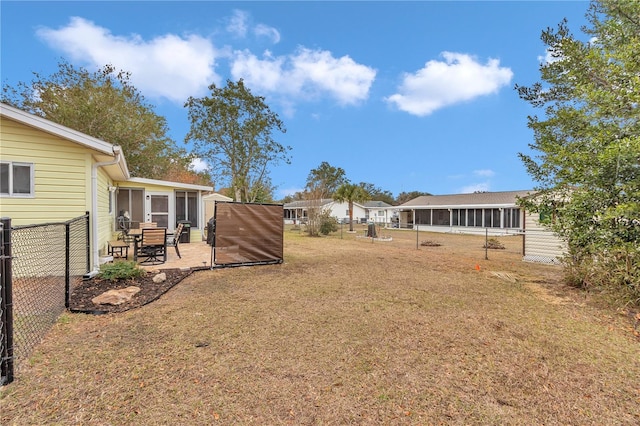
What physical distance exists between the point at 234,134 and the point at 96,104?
30.6 ft

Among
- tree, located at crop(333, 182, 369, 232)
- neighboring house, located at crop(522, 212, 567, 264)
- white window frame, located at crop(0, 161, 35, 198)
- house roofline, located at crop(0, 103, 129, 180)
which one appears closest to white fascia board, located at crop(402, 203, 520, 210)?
tree, located at crop(333, 182, 369, 232)

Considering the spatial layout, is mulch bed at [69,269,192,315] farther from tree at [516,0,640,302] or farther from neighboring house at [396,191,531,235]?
neighboring house at [396,191,531,235]

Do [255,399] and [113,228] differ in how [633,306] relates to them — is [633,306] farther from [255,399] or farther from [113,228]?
[113,228]

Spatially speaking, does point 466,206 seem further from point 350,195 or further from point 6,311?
point 6,311

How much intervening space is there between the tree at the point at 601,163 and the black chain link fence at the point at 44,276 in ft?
26.2

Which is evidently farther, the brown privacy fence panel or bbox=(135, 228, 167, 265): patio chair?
bbox=(135, 228, 167, 265): patio chair

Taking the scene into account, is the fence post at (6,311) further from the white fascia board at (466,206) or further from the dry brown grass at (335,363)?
the white fascia board at (466,206)

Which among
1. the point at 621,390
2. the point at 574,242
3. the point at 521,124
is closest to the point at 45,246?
the point at 621,390

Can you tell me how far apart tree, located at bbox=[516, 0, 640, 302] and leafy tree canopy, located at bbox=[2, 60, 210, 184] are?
61.9 feet

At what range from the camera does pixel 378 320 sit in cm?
425

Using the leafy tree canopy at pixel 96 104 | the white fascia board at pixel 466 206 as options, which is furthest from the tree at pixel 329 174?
the leafy tree canopy at pixel 96 104

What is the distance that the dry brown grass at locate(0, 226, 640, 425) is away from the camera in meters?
2.29

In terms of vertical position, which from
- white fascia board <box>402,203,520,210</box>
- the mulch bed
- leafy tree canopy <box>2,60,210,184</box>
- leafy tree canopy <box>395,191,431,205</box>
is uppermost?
leafy tree canopy <box>2,60,210,184</box>

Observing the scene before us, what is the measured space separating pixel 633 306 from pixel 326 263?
250 inches
